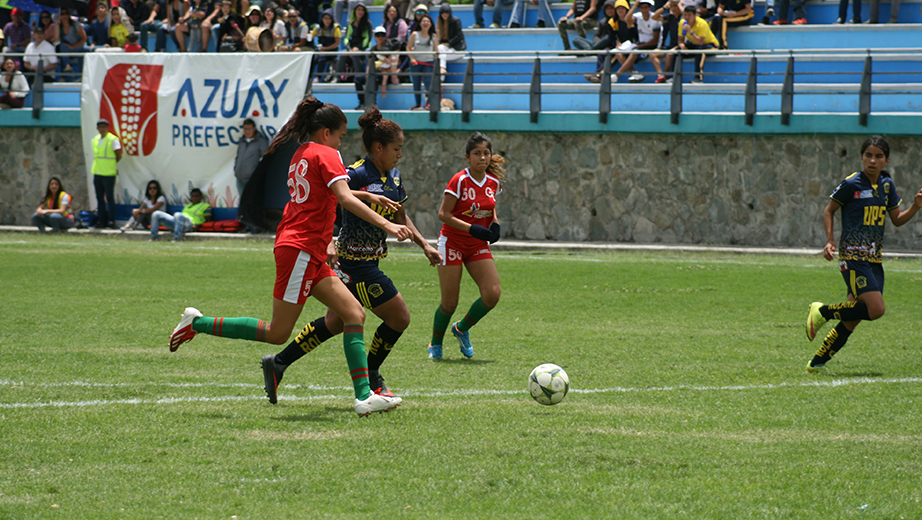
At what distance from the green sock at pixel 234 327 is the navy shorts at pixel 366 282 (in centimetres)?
73

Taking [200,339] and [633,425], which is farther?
[200,339]

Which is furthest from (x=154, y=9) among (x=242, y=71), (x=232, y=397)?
(x=232, y=397)

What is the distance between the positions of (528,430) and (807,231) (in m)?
15.5

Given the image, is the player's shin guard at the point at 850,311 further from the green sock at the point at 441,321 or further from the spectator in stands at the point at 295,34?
→ the spectator in stands at the point at 295,34

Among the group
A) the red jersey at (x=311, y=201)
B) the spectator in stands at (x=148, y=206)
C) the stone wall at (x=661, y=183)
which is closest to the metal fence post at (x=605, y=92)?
the stone wall at (x=661, y=183)

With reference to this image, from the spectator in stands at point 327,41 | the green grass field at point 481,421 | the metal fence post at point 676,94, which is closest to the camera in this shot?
the green grass field at point 481,421

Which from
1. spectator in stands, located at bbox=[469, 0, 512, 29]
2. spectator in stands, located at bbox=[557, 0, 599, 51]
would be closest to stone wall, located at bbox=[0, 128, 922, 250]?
spectator in stands, located at bbox=[557, 0, 599, 51]

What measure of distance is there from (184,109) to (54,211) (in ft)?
13.0

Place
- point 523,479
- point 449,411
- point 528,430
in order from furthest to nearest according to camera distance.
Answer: point 449,411 → point 528,430 → point 523,479

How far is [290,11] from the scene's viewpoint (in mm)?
24875

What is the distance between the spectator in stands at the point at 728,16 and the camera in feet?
70.4

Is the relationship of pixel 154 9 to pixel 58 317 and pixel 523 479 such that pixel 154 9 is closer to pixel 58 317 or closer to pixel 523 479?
pixel 58 317

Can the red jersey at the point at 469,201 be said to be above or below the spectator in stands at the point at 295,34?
below

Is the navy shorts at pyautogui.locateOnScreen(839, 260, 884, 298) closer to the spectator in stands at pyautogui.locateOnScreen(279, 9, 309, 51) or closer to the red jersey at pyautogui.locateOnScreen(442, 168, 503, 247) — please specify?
the red jersey at pyautogui.locateOnScreen(442, 168, 503, 247)
